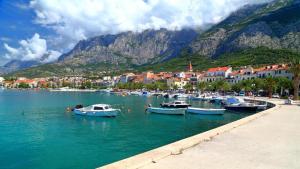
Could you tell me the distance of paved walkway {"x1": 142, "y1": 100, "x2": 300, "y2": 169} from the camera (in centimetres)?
1263

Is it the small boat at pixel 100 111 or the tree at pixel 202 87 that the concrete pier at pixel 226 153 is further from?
the tree at pixel 202 87

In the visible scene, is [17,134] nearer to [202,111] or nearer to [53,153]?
[53,153]

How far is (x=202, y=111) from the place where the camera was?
53.2 m

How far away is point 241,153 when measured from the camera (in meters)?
15.0

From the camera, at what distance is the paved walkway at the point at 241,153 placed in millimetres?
12633

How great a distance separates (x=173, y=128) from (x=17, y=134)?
1713 cm

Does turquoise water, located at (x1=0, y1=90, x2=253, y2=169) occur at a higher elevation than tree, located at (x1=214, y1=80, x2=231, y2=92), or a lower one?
lower

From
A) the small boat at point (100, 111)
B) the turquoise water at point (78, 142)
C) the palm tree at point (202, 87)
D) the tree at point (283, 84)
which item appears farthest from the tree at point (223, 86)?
the turquoise water at point (78, 142)

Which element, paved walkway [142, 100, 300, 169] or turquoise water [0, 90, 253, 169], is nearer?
paved walkway [142, 100, 300, 169]

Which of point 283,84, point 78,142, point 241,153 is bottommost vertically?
point 78,142

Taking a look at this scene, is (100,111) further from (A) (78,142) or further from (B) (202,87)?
(B) (202,87)

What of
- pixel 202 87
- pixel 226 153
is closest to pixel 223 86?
pixel 202 87

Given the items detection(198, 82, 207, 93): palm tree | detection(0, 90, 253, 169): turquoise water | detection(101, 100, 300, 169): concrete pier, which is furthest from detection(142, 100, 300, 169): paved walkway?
detection(198, 82, 207, 93): palm tree

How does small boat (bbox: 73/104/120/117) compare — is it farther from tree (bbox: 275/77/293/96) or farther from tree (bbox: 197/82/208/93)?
tree (bbox: 197/82/208/93)
